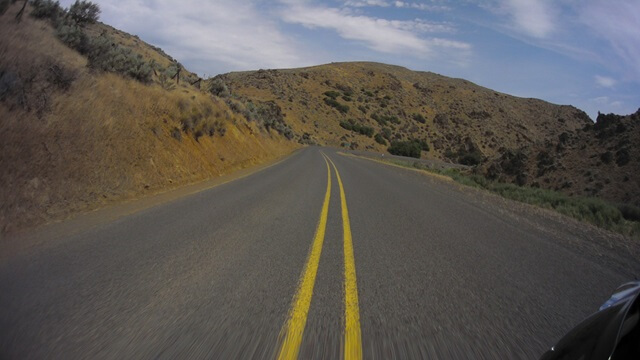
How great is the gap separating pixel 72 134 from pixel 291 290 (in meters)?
8.60

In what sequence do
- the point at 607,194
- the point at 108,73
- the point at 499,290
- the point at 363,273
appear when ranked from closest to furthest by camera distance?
1. the point at 499,290
2. the point at 363,273
3. the point at 108,73
4. the point at 607,194

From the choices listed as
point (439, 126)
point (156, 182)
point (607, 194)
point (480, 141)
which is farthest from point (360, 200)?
point (439, 126)

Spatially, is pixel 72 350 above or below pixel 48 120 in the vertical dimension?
below

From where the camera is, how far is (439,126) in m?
99.3

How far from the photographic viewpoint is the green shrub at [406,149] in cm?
7882

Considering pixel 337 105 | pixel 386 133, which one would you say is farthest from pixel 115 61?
pixel 337 105

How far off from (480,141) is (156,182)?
287 feet

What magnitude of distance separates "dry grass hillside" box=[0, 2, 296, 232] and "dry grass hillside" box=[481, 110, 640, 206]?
69.8 ft

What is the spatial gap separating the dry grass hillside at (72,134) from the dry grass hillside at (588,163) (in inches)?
838

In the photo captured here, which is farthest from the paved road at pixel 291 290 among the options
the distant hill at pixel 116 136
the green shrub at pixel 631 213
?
the green shrub at pixel 631 213

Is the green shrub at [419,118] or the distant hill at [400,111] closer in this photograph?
the distant hill at [400,111]

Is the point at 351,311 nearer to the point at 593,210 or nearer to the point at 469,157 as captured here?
the point at 593,210

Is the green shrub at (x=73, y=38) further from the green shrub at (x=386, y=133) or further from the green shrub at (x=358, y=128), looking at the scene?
the green shrub at (x=386, y=133)

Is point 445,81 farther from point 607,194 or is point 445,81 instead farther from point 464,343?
point 464,343
